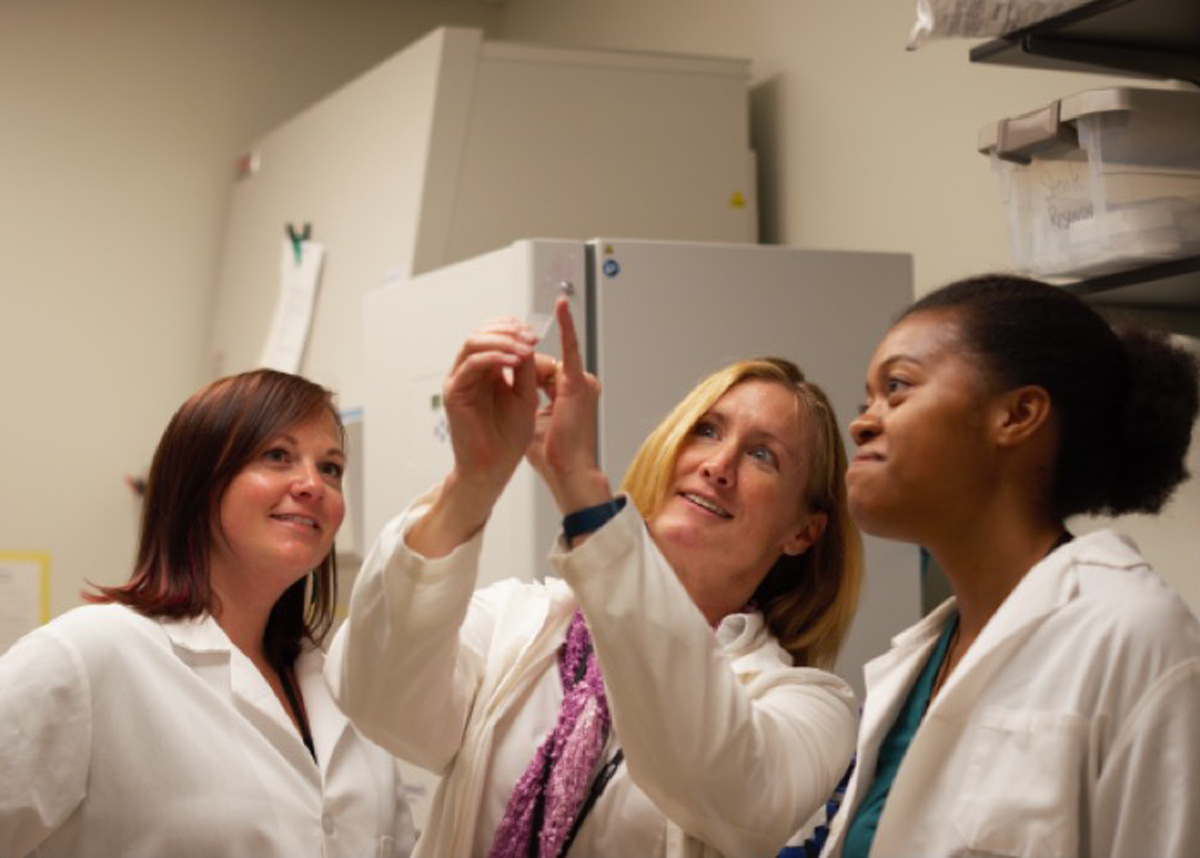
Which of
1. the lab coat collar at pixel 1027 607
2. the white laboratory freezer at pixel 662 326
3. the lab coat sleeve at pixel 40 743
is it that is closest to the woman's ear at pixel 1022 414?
the lab coat collar at pixel 1027 607

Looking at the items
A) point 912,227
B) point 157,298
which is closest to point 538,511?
point 912,227

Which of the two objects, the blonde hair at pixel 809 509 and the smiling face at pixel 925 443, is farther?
the blonde hair at pixel 809 509

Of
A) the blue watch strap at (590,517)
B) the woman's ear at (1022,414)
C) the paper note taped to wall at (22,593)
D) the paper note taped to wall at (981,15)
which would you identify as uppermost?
the paper note taped to wall at (981,15)

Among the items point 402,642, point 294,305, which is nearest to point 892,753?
point 402,642

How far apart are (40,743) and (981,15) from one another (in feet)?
4.63

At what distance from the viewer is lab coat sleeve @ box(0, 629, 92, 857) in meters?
1.84

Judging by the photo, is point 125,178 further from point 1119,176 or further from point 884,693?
point 884,693

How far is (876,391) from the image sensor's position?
1610 mm

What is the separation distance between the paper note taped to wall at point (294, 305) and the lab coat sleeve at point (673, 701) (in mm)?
2611

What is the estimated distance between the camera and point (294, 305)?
3.99 meters

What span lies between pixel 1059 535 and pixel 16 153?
346 cm

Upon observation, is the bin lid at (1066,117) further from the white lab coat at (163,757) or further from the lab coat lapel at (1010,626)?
the white lab coat at (163,757)

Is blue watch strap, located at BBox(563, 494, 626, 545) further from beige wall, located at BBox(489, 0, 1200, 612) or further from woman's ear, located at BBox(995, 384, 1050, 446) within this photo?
beige wall, located at BBox(489, 0, 1200, 612)

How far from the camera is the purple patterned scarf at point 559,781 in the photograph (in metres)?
1.65
